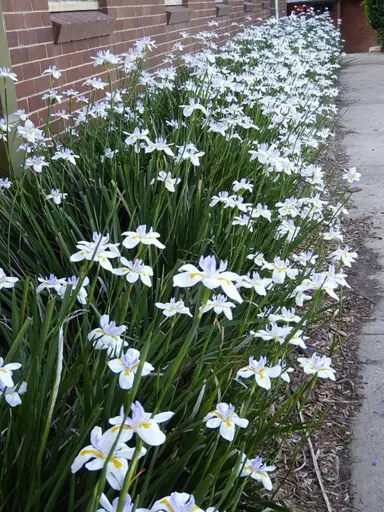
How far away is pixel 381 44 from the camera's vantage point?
18938 millimetres

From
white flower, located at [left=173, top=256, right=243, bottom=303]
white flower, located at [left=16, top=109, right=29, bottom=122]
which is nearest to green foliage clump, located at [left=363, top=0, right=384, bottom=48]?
white flower, located at [left=16, top=109, right=29, bottom=122]

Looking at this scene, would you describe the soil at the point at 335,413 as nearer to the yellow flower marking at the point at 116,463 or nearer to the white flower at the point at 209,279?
the white flower at the point at 209,279

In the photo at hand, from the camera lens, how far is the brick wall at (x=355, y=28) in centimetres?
3247

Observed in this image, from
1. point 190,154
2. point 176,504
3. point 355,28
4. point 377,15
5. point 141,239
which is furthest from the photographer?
point 355,28

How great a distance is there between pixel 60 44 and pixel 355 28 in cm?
3136

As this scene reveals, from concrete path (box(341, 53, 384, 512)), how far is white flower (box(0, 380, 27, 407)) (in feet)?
4.09

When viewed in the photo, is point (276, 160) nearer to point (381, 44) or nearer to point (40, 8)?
point (40, 8)

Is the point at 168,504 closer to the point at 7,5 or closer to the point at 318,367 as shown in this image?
the point at 318,367

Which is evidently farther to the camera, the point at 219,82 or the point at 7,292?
the point at 219,82

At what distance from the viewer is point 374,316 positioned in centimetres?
328

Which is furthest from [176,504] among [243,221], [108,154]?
[108,154]

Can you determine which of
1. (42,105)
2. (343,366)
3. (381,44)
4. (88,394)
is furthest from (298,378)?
(381,44)

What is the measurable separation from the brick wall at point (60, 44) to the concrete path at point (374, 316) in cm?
236

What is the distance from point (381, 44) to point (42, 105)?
16929 millimetres
